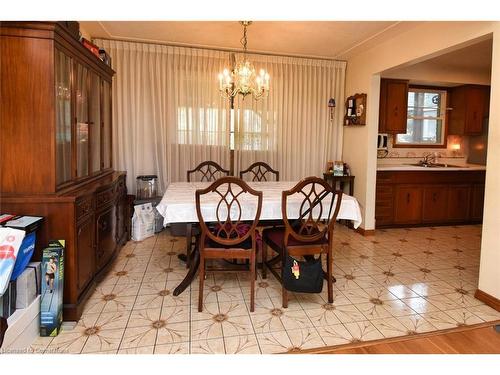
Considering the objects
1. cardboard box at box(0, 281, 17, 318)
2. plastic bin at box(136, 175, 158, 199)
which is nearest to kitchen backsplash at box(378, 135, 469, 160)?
plastic bin at box(136, 175, 158, 199)

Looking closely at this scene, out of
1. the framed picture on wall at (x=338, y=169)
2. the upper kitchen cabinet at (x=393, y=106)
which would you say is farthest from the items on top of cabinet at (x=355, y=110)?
the framed picture on wall at (x=338, y=169)

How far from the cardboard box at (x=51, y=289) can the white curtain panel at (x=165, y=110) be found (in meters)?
2.48

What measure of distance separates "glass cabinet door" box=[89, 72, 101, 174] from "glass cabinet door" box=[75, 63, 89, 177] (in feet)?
0.38

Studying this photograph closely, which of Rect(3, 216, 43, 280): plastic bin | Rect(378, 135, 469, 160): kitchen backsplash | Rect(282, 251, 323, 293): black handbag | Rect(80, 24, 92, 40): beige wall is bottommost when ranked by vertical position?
Rect(282, 251, 323, 293): black handbag

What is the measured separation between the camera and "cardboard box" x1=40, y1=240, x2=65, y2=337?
79.4 inches

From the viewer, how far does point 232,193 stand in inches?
94.4

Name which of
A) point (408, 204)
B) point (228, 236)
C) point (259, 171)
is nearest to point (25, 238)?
point (228, 236)

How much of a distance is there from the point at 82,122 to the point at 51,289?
4.42 feet

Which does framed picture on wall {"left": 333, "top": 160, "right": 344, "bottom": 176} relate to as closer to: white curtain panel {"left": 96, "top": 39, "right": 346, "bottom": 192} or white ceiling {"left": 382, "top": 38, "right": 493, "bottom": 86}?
white curtain panel {"left": 96, "top": 39, "right": 346, "bottom": 192}

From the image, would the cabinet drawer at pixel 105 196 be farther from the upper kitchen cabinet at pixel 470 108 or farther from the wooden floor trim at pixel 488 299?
the upper kitchen cabinet at pixel 470 108

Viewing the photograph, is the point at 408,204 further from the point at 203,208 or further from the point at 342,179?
the point at 203,208

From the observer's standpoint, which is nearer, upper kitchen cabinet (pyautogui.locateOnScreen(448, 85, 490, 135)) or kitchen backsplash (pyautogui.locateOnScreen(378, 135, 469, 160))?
upper kitchen cabinet (pyautogui.locateOnScreen(448, 85, 490, 135))
